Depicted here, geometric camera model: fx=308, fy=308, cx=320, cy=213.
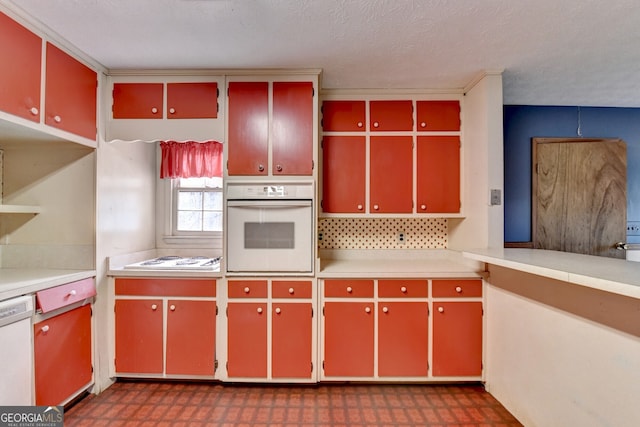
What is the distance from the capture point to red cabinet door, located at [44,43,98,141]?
1.85 m

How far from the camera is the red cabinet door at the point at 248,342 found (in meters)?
2.27

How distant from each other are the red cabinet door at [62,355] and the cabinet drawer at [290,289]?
1294 millimetres

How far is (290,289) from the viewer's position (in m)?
2.29

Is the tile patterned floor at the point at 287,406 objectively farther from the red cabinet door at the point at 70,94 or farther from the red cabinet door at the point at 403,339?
the red cabinet door at the point at 70,94

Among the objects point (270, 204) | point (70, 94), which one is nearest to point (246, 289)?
point (270, 204)

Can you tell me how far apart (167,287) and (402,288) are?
5.72 ft

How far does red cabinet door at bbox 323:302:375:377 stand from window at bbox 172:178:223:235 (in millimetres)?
1469

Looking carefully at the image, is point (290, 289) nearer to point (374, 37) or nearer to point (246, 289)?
point (246, 289)

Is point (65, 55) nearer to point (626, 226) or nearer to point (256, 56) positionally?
point (256, 56)

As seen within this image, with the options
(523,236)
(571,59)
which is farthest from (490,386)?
(571,59)

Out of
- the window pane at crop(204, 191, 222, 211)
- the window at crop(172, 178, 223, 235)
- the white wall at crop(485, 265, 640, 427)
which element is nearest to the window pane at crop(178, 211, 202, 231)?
the window at crop(172, 178, 223, 235)

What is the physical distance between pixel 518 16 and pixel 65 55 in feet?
8.83

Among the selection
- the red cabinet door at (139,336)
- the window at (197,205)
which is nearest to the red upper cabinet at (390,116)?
the window at (197,205)

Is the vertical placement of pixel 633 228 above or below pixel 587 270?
above
